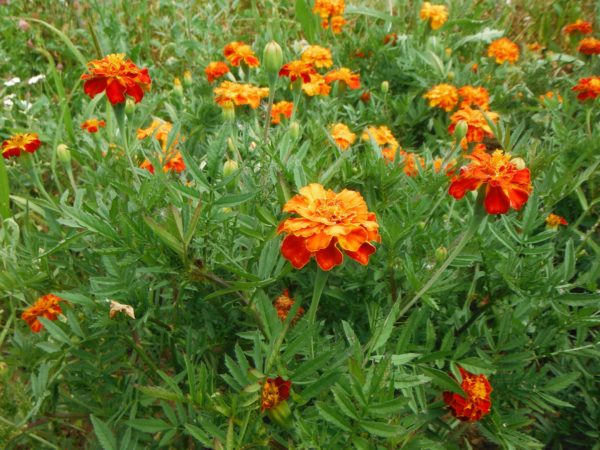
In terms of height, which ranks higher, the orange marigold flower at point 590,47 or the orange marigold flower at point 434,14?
the orange marigold flower at point 434,14

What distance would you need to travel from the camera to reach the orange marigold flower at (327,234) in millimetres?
701

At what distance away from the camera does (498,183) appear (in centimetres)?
81

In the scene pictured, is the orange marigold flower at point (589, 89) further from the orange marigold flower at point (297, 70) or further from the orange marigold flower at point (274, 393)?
the orange marigold flower at point (274, 393)

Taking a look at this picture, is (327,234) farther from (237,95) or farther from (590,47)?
(590,47)

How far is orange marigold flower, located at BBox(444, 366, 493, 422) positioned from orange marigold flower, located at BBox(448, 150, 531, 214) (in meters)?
0.31

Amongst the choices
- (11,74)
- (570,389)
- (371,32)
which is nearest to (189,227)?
(570,389)

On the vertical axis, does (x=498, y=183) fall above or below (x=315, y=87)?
above

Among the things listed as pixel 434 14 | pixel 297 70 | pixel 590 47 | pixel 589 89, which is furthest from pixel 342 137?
pixel 590 47

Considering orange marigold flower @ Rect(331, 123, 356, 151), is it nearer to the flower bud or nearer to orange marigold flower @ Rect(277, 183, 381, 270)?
the flower bud

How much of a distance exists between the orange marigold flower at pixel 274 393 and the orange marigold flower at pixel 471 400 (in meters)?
0.30

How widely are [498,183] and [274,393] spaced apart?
442mm

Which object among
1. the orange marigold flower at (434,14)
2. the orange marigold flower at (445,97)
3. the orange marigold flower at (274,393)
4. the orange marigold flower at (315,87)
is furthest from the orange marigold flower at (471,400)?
the orange marigold flower at (434,14)

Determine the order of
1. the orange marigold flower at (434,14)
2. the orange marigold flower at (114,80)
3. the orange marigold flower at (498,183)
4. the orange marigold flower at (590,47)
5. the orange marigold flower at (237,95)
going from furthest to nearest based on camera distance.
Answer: the orange marigold flower at (434,14) → the orange marigold flower at (590,47) → the orange marigold flower at (237,95) → the orange marigold flower at (114,80) → the orange marigold flower at (498,183)

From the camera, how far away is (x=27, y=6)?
9.38 feet
